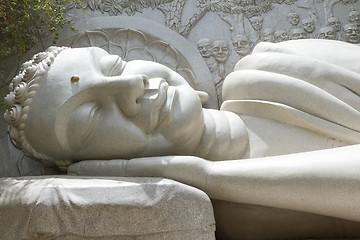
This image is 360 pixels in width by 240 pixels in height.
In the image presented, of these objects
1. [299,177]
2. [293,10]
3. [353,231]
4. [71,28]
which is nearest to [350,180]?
[299,177]

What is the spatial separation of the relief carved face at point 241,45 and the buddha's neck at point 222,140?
50.0 inches

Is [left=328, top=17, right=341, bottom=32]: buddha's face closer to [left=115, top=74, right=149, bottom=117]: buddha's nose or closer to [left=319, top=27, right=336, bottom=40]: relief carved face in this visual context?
[left=319, top=27, right=336, bottom=40]: relief carved face

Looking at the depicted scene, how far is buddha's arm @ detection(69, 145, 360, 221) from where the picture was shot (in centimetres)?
183

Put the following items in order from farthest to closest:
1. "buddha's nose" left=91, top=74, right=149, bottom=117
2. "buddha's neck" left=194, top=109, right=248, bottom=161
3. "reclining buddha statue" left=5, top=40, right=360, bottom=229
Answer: "buddha's neck" left=194, top=109, right=248, bottom=161 < "buddha's nose" left=91, top=74, right=149, bottom=117 < "reclining buddha statue" left=5, top=40, right=360, bottom=229

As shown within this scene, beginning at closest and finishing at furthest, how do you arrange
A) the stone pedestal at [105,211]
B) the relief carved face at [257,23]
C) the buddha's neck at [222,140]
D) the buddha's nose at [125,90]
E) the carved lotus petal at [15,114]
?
the stone pedestal at [105,211] → the buddha's nose at [125,90] → the carved lotus petal at [15,114] → the buddha's neck at [222,140] → the relief carved face at [257,23]

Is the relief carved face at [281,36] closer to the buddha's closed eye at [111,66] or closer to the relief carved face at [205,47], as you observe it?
the relief carved face at [205,47]

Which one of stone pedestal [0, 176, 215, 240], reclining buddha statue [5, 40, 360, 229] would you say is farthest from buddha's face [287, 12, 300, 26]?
stone pedestal [0, 176, 215, 240]

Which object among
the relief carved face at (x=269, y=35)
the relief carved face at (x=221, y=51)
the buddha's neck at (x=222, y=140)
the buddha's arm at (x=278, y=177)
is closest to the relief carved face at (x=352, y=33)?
the relief carved face at (x=269, y=35)

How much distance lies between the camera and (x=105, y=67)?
2.29 m

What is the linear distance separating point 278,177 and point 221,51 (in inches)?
71.9

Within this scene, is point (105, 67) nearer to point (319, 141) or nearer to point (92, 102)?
point (92, 102)

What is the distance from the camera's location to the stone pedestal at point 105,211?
5.72 feet

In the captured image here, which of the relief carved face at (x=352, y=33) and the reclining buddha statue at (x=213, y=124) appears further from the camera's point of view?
the relief carved face at (x=352, y=33)

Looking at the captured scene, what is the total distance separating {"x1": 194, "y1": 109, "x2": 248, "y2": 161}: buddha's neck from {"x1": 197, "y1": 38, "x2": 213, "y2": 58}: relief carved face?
→ 3.95 ft
